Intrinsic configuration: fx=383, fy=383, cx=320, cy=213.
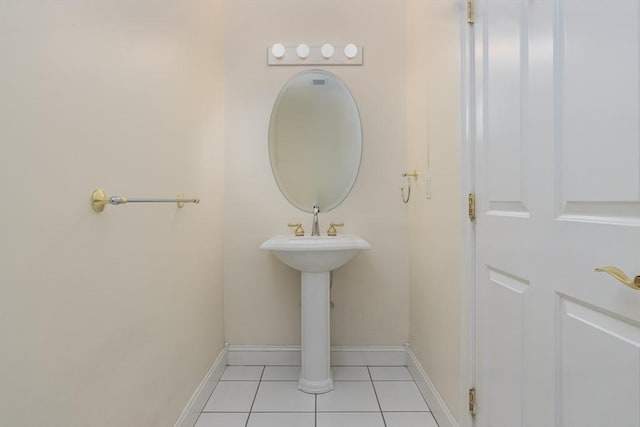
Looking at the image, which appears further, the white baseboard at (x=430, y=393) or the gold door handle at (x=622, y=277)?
the white baseboard at (x=430, y=393)

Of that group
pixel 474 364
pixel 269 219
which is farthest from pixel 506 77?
pixel 269 219

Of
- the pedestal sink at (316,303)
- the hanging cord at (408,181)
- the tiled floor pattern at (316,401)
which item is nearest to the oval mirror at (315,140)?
the hanging cord at (408,181)

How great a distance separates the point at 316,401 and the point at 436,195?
117 centimetres

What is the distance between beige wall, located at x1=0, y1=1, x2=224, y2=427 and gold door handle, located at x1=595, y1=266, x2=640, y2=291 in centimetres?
111

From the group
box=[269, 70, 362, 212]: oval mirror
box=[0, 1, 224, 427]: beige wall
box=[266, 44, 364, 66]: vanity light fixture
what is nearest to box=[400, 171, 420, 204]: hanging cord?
box=[269, 70, 362, 212]: oval mirror

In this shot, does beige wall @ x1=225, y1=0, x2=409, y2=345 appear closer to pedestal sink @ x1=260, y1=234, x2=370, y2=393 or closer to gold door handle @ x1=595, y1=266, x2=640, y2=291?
pedestal sink @ x1=260, y1=234, x2=370, y2=393

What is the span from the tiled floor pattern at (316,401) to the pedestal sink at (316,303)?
3.4 inches

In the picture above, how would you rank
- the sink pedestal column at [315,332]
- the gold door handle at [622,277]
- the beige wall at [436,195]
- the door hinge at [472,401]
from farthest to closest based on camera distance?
the sink pedestal column at [315,332] → the beige wall at [436,195] → the door hinge at [472,401] → the gold door handle at [622,277]

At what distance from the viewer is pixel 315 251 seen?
75.0 inches

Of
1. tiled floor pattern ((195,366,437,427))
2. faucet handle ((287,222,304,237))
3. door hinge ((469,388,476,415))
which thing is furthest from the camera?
faucet handle ((287,222,304,237))

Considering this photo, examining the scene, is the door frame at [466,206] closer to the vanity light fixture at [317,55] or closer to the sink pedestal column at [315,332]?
the sink pedestal column at [315,332]

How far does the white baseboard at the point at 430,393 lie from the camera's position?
1604mm

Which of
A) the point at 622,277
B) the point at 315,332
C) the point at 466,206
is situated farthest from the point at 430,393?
the point at 622,277

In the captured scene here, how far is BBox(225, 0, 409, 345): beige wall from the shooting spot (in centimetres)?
234
